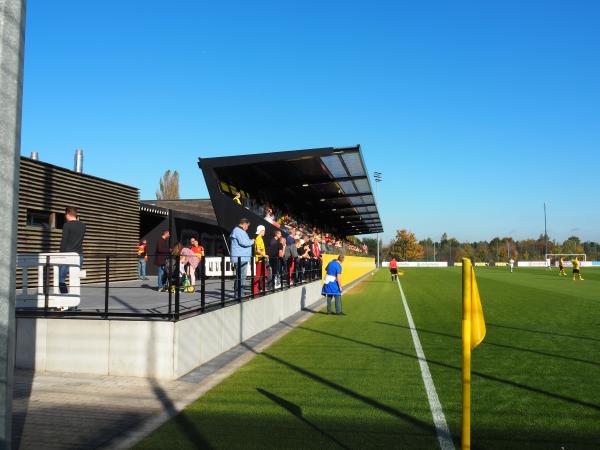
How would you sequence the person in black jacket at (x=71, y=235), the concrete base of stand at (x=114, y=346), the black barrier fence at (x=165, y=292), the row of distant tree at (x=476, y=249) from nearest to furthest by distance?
the concrete base of stand at (x=114, y=346), the black barrier fence at (x=165, y=292), the person in black jacket at (x=71, y=235), the row of distant tree at (x=476, y=249)

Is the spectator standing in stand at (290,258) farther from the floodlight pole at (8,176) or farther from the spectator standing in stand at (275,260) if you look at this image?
the floodlight pole at (8,176)

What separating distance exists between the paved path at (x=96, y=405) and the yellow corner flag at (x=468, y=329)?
286cm

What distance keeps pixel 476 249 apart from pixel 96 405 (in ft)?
505

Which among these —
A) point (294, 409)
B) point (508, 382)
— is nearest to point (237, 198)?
point (508, 382)

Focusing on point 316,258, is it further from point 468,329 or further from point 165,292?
point 468,329

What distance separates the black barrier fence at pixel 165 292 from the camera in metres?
7.91

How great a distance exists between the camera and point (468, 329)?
3.85m

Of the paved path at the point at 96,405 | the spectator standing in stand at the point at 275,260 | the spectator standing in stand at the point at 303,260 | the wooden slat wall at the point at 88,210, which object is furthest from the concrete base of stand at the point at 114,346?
the spectator standing in stand at the point at 303,260

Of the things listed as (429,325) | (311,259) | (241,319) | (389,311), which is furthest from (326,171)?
(241,319)

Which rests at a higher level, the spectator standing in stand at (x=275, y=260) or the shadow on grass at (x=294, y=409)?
the spectator standing in stand at (x=275, y=260)

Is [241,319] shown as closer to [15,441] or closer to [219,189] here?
[15,441]

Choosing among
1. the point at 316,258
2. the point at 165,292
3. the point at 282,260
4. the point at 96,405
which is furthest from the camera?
the point at 316,258

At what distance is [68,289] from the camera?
915cm

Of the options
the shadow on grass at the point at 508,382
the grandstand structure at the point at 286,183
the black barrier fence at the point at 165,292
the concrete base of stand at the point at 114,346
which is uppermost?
the grandstand structure at the point at 286,183
